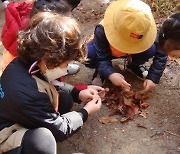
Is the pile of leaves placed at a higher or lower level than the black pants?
lower

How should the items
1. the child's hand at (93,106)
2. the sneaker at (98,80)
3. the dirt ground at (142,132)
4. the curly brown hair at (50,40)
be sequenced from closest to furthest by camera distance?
the curly brown hair at (50,40)
the child's hand at (93,106)
the dirt ground at (142,132)
the sneaker at (98,80)

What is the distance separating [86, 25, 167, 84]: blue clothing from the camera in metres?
2.21

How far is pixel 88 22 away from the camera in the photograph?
311 cm

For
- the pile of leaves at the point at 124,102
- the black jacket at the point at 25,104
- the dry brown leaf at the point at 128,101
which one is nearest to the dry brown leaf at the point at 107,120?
the pile of leaves at the point at 124,102

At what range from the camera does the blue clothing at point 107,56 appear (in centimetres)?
221

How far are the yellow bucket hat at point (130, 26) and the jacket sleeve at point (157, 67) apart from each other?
15 centimetres

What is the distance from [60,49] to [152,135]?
85 centimetres

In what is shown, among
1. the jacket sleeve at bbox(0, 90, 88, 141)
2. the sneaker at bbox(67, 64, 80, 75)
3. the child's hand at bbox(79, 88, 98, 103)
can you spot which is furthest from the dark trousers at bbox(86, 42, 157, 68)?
the jacket sleeve at bbox(0, 90, 88, 141)

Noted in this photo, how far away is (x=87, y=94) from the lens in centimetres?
191

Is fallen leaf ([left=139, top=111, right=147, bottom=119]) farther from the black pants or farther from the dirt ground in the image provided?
the black pants

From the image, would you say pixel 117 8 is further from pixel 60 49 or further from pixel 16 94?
pixel 16 94

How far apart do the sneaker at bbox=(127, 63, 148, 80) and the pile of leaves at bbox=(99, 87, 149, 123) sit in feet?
0.61

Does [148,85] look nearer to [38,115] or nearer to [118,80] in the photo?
[118,80]

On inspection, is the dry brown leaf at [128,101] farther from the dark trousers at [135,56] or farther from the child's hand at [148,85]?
the dark trousers at [135,56]
